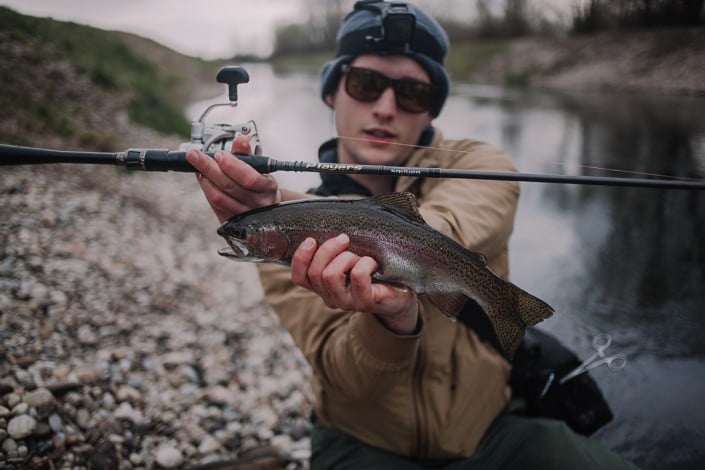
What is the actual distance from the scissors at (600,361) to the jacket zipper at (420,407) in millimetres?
1174

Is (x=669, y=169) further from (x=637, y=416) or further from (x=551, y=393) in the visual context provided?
(x=551, y=393)

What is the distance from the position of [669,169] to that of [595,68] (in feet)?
14.2

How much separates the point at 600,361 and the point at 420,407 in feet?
6.82

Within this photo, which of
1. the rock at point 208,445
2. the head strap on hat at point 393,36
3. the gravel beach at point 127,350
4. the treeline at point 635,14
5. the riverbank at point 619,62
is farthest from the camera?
the riverbank at point 619,62

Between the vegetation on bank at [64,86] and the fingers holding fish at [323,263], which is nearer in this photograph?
the fingers holding fish at [323,263]

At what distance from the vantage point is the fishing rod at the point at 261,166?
1.75 m

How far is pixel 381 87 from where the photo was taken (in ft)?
9.68

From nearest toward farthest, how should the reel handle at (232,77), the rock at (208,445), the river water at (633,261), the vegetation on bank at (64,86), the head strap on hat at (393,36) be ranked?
the reel handle at (232,77) → the head strap on hat at (393,36) → the rock at (208,445) → the river water at (633,261) → the vegetation on bank at (64,86)

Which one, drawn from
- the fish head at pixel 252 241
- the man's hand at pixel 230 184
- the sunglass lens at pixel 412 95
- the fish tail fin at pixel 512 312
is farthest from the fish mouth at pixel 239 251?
the sunglass lens at pixel 412 95

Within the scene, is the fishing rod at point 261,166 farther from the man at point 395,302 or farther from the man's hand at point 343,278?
the man's hand at point 343,278

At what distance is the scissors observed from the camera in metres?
3.07

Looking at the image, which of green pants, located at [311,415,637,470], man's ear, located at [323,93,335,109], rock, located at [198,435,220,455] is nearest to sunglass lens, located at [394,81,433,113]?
man's ear, located at [323,93,335,109]

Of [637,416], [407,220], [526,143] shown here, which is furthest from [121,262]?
[526,143]

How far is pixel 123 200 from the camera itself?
7.31m
